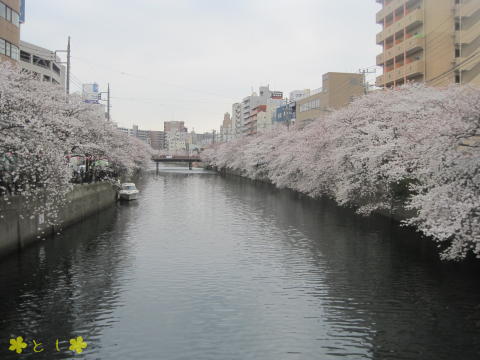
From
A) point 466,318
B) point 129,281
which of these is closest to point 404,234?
point 466,318

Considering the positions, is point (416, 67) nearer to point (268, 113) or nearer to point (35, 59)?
point (35, 59)

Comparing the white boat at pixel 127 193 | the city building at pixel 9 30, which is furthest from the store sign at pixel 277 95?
the city building at pixel 9 30

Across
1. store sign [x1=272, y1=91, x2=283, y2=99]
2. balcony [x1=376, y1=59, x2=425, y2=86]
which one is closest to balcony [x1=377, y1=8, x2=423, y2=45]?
balcony [x1=376, y1=59, x2=425, y2=86]

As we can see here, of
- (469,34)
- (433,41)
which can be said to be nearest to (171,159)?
(433,41)

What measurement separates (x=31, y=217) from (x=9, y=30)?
2878cm

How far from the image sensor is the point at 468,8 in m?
48.7

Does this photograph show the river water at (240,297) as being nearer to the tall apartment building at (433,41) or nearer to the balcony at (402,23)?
the tall apartment building at (433,41)

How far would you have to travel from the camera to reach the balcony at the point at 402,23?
5298 cm

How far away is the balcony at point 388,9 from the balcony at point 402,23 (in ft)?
6.28

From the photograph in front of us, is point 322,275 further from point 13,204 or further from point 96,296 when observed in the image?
point 13,204

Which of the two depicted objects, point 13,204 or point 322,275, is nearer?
point 322,275

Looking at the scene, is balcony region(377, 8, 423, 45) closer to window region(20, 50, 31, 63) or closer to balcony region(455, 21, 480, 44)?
balcony region(455, 21, 480, 44)

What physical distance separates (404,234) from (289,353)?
19.4 m

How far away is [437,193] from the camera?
17.9 metres
